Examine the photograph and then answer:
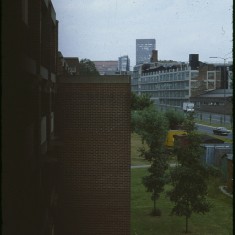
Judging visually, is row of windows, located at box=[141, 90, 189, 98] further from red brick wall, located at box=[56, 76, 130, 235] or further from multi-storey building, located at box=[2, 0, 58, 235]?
multi-storey building, located at box=[2, 0, 58, 235]

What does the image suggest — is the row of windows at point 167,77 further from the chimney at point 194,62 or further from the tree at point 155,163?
the tree at point 155,163

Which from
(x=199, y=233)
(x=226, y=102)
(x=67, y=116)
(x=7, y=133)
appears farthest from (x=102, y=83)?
(x=226, y=102)

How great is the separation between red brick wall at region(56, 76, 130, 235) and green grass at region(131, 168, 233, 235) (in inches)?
133

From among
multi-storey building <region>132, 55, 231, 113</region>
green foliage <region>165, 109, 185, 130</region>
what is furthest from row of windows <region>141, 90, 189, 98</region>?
green foliage <region>165, 109, 185, 130</region>

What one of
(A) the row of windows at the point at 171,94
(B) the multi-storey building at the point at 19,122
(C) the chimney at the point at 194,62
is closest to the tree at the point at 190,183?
(B) the multi-storey building at the point at 19,122

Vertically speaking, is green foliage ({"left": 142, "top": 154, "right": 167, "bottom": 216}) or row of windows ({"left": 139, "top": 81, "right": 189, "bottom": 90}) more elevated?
row of windows ({"left": 139, "top": 81, "right": 189, "bottom": 90})

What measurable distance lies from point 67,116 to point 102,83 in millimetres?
2106

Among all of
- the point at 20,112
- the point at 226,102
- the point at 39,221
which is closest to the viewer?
the point at 20,112

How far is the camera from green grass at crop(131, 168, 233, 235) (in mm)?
20953

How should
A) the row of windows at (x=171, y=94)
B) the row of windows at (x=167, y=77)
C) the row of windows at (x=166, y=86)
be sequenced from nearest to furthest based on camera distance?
the row of windows at (x=167, y=77), the row of windows at (x=171, y=94), the row of windows at (x=166, y=86)

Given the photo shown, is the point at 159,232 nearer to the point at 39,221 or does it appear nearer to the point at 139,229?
the point at 139,229

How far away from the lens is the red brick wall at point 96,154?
17.2 meters

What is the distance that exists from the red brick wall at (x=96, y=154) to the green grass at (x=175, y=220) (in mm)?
3368

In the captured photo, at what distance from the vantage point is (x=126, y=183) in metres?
17.4
